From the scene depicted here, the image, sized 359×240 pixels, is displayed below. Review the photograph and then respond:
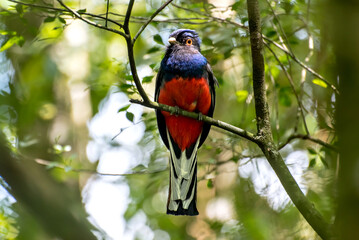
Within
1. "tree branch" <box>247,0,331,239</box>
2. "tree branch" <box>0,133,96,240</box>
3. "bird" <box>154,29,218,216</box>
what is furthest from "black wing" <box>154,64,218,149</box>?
"tree branch" <box>0,133,96,240</box>

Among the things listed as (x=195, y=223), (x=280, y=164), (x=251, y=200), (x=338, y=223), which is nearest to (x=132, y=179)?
(x=195, y=223)

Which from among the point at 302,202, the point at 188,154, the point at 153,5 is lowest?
the point at 302,202

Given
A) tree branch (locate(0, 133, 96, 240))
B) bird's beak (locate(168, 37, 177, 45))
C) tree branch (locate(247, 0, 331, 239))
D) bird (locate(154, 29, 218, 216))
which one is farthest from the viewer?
bird's beak (locate(168, 37, 177, 45))

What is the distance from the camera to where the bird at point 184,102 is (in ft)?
14.1

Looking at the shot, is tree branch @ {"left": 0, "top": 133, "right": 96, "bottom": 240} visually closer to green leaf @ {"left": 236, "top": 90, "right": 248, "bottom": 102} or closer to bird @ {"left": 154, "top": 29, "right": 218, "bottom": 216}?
bird @ {"left": 154, "top": 29, "right": 218, "bottom": 216}

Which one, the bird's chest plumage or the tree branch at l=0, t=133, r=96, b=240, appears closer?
the tree branch at l=0, t=133, r=96, b=240

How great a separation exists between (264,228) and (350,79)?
446 centimetres

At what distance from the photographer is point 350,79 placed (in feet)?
4.09

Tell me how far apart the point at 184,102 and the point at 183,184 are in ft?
2.68

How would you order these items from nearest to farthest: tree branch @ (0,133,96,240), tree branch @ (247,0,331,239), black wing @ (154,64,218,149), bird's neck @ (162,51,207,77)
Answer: tree branch @ (0,133,96,240) < tree branch @ (247,0,331,239) < bird's neck @ (162,51,207,77) < black wing @ (154,64,218,149)

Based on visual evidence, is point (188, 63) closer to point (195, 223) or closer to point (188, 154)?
point (188, 154)

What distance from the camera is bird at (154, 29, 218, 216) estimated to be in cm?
430

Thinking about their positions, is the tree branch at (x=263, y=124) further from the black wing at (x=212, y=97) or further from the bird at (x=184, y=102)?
the black wing at (x=212, y=97)

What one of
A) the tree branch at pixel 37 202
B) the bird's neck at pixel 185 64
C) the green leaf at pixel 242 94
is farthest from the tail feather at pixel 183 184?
the tree branch at pixel 37 202
